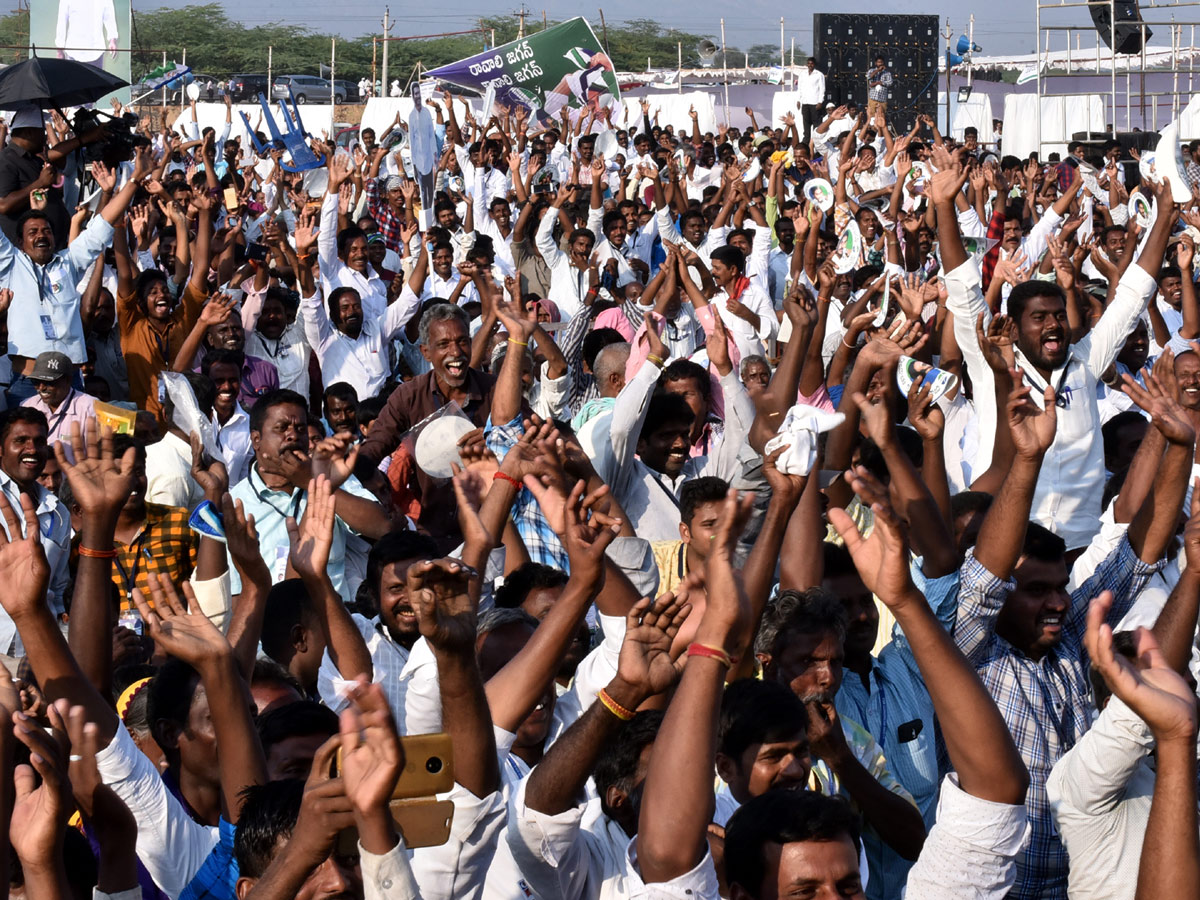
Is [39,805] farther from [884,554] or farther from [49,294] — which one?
[49,294]

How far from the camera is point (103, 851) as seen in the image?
9.12ft

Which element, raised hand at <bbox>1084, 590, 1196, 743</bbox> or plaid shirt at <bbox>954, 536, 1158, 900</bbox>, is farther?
plaid shirt at <bbox>954, 536, 1158, 900</bbox>

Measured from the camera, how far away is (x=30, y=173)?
8844mm

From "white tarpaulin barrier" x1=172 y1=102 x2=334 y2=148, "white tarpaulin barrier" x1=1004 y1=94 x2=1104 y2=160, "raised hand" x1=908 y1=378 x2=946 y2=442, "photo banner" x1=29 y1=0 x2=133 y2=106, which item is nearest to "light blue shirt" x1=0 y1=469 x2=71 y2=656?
"raised hand" x1=908 y1=378 x2=946 y2=442

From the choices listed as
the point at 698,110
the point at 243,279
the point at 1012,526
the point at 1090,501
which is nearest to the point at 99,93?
the point at 243,279

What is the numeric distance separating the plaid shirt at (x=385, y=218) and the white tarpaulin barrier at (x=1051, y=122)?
8.31m

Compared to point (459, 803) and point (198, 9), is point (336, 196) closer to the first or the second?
point (459, 803)

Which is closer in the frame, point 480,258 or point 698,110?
point 480,258

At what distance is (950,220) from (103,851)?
4605 mm

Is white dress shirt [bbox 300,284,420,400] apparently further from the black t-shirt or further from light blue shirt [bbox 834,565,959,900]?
light blue shirt [bbox 834,565,959,900]

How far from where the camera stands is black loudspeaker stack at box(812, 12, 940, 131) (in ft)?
74.1

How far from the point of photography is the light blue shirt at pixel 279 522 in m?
5.21

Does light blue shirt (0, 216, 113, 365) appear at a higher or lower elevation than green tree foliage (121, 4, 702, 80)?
lower

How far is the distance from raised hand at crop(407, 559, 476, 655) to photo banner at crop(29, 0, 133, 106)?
15.5m
